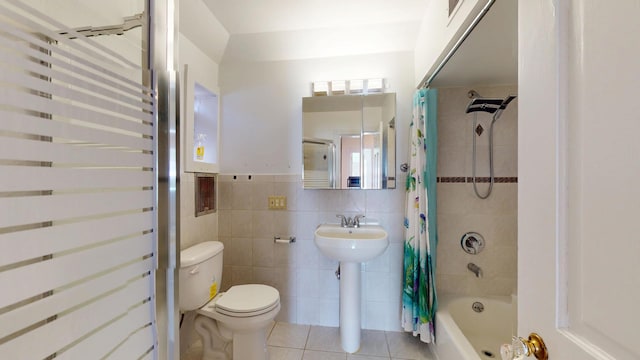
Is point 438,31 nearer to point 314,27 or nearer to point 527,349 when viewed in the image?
point 314,27

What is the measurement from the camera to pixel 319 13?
1646mm

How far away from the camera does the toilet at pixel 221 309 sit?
1.41 m

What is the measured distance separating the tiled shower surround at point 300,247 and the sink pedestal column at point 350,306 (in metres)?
0.24

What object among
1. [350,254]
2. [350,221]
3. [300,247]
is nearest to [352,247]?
[350,254]

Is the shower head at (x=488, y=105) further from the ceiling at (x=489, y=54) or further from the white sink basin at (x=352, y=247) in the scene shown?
the white sink basin at (x=352, y=247)

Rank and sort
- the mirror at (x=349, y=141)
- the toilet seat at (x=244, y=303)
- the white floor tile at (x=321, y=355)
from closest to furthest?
1. the toilet seat at (x=244, y=303)
2. the white floor tile at (x=321, y=355)
3. the mirror at (x=349, y=141)

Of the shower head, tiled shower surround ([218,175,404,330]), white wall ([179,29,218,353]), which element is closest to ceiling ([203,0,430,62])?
white wall ([179,29,218,353])

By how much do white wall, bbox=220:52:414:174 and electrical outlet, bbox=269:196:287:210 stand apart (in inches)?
8.7

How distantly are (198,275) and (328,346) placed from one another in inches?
41.5

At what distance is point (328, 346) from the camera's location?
67.7 inches

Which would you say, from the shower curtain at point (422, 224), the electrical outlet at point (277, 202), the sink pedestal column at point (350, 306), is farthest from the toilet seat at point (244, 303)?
the shower curtain at point (422, 224)

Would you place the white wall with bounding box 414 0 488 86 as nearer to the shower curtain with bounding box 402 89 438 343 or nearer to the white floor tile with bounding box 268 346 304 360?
the shower curtain with bounding box 402 89 438 343

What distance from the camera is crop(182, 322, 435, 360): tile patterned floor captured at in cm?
163

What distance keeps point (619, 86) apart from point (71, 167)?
2.83ft
